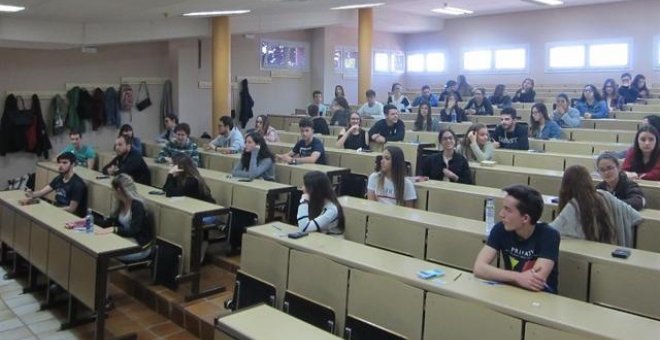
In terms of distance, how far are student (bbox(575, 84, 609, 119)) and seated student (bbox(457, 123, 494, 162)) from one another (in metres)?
3.87

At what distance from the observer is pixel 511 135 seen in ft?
21.5

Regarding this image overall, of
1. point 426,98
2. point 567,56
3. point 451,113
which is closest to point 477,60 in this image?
point 567,56

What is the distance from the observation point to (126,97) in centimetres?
1063

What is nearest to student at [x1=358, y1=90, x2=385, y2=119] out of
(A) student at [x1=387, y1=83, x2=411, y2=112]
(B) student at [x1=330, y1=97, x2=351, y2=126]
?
(B) student at [x1=330, y1=97, x2=351, y2=126]

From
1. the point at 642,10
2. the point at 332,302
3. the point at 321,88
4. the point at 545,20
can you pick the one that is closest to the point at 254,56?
the point at 321,88

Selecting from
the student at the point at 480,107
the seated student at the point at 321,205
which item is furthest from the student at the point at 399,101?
the seated student at the point at 321,205

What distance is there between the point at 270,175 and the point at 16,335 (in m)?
2.73

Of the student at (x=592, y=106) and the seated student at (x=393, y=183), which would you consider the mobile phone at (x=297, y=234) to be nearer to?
the seated student at (x=393, y=183)

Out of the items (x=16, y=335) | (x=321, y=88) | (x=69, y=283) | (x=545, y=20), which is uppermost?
(x=545, y=20)

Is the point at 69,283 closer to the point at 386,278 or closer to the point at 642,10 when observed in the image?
the point at 386,278

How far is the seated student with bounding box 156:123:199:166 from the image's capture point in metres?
6.82

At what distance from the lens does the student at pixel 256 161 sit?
5.73 m

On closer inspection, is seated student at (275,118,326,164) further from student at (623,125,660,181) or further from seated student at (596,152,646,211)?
seated student at (596,152,646,211)

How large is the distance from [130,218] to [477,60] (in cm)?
1246
